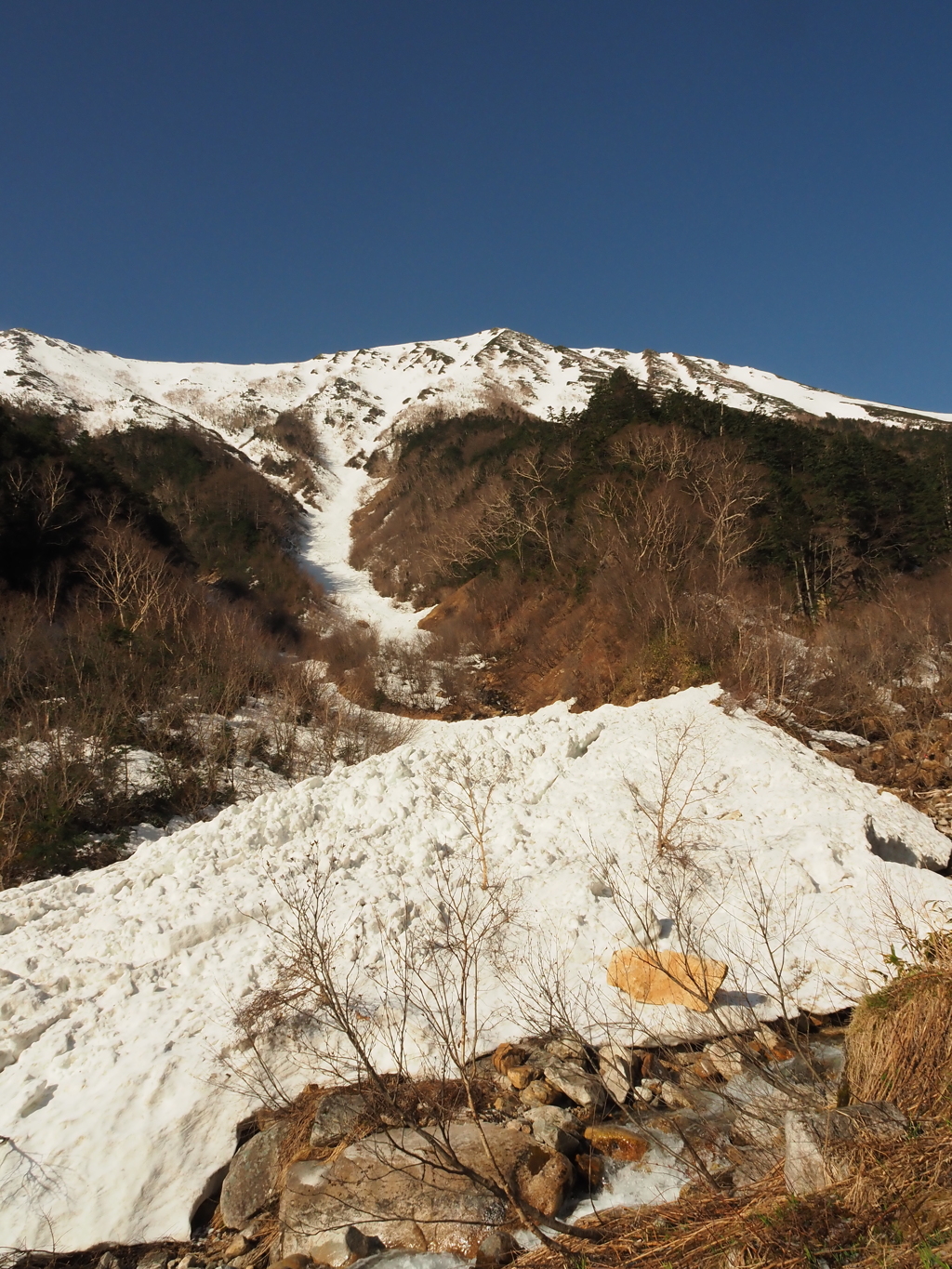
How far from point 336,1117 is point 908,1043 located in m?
4.02

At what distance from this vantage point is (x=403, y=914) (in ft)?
24.7

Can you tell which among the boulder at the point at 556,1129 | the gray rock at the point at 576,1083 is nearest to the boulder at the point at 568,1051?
the gray rock at the point at 576,1083

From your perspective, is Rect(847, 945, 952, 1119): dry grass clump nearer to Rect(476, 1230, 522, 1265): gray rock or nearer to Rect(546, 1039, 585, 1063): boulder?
Rect(476, 1230, 522, 1265): gray rock

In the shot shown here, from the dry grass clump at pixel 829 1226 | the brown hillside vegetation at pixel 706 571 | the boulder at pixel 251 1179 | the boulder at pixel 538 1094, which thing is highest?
the brown hillside vegetation at pixel 706 571

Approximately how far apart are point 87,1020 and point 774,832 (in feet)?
26.8

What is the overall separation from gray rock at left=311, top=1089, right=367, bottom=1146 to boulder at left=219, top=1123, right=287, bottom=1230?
31 centimetres

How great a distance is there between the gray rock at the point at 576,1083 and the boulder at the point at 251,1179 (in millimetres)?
2166

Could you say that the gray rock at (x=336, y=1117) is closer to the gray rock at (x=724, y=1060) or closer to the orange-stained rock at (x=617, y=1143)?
the orange-stained rock at (x=617, y=1143)

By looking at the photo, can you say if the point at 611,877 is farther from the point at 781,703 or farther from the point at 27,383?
the point at 27,383

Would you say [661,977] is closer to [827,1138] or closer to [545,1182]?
[545,1182]

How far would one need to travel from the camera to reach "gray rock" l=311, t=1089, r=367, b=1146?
4734mm

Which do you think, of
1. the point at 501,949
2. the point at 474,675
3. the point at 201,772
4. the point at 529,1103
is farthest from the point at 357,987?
the point at 474,675

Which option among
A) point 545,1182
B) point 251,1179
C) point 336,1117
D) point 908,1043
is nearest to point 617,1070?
point 545,1182

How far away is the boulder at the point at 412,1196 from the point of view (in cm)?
386
